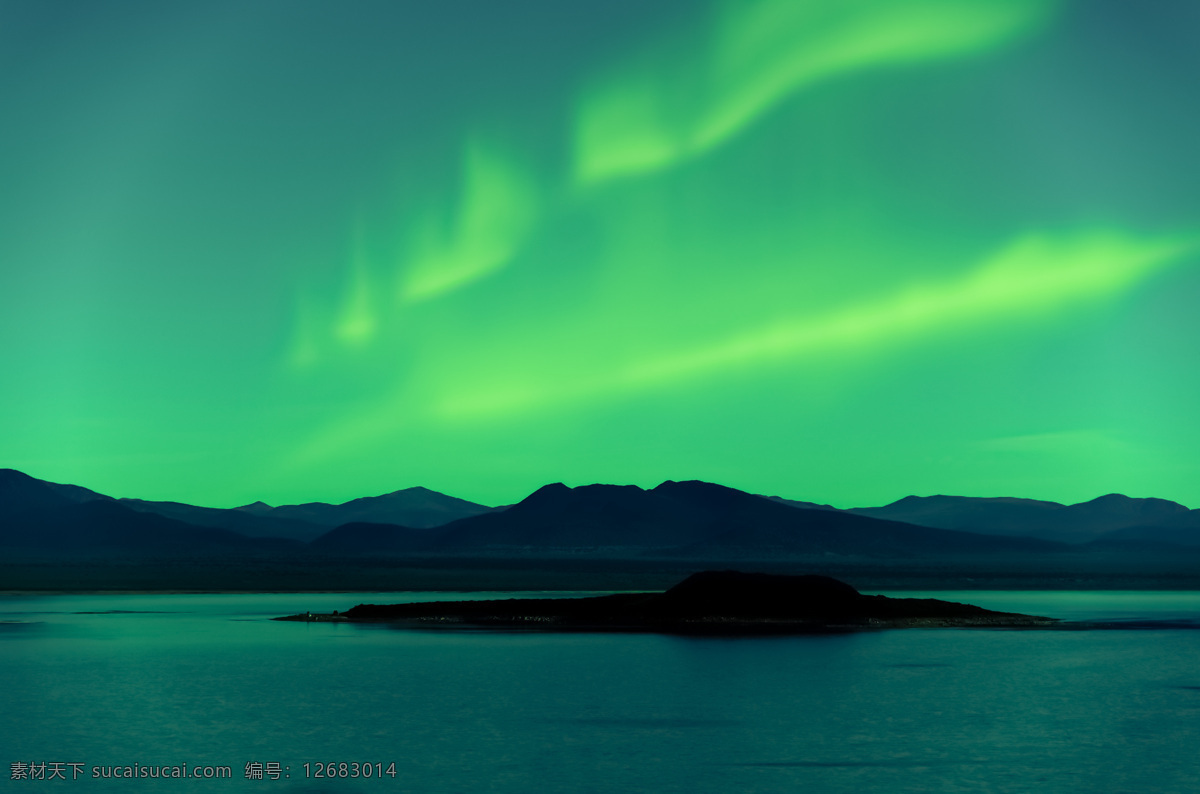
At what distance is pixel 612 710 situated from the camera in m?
53.8

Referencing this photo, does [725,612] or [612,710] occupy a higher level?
[725,612]

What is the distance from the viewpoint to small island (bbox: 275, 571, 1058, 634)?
113562 mm

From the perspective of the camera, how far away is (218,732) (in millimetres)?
46656

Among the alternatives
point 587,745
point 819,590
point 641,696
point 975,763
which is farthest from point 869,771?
point 819,590

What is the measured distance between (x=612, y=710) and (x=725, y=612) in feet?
211

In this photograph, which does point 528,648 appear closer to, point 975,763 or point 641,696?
point 641,696

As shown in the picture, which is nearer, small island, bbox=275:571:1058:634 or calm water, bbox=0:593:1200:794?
calm water, bbox=0:593:1200:794

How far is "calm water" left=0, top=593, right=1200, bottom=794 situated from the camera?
39.0 meters

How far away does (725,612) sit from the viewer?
116 metres

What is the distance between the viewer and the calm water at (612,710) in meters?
39.0

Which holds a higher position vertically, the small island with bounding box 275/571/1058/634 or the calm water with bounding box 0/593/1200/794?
the small island with bounding box 275/571/1058/634

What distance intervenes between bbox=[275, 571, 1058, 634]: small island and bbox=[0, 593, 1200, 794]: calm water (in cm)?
1809

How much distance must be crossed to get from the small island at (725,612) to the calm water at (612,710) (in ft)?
59.4

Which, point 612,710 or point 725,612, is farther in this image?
point 725,612
